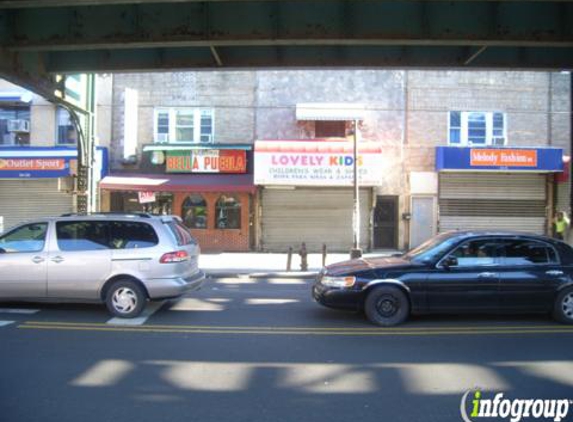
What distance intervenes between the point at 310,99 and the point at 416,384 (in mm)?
16937

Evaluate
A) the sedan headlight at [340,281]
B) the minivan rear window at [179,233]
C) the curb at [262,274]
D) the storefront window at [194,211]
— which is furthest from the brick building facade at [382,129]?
the sedan headlight at [340,281]

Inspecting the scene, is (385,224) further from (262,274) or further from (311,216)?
(262,274)

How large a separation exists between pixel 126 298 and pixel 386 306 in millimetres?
4043

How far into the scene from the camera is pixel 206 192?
808 inches

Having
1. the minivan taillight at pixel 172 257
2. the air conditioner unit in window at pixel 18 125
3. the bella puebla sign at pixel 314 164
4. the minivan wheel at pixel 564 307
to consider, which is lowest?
the minivan wheel at pixel 564 307

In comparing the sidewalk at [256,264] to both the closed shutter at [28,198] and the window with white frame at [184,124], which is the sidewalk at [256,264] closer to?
the window with white frame at [184,124]

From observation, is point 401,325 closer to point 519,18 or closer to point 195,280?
point 195,280

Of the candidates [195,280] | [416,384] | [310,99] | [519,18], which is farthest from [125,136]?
[416,384]

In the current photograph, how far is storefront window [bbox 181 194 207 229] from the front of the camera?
20906 millimetres

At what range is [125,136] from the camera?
66.3ft

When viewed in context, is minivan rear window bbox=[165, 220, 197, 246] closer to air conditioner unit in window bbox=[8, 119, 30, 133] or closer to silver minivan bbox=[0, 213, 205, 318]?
silver minivan bbox=[0, 213, 205, 318]

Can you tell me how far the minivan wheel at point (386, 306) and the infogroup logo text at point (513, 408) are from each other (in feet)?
9.19

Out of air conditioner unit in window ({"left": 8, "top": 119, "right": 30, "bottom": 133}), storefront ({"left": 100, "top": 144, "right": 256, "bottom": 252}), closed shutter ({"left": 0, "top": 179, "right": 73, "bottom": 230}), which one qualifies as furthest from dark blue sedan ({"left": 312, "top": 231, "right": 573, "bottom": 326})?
air conditioner unit in window ({"left": 8, "top": 119, "right": 30, "bottom": 133})

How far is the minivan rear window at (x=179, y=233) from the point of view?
855 centimetres
